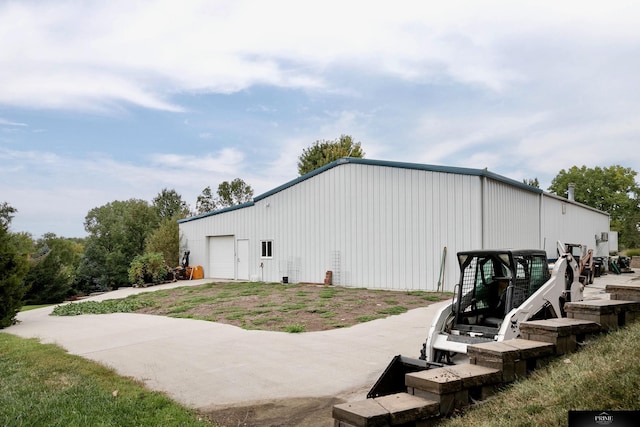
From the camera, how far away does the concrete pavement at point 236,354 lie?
5543 millimetres

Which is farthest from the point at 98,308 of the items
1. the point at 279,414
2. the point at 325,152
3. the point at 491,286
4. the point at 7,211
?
the point at 7,211

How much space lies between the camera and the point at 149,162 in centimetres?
2978

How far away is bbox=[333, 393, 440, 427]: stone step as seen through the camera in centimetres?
339

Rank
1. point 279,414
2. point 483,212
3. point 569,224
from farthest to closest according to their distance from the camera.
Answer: point 569,224 < point 483,212 < point 279,414

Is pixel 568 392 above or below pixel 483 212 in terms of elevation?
below

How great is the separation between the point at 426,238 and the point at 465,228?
1.42 m

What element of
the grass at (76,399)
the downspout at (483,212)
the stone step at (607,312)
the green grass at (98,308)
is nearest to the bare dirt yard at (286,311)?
the green grass at (98,308)

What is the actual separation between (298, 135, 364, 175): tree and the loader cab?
32.4 meters

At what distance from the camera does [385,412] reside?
3.45 metres

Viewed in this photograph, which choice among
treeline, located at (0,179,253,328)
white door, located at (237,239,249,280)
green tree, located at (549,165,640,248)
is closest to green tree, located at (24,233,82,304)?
treeline, located at (0,179,253,328)

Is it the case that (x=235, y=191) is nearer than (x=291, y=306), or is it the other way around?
(x=291, y=306)

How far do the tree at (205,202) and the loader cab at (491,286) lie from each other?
4582cm

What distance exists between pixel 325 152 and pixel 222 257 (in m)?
18.6

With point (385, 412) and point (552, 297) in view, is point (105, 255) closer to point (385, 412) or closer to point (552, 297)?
point (552, 297)
